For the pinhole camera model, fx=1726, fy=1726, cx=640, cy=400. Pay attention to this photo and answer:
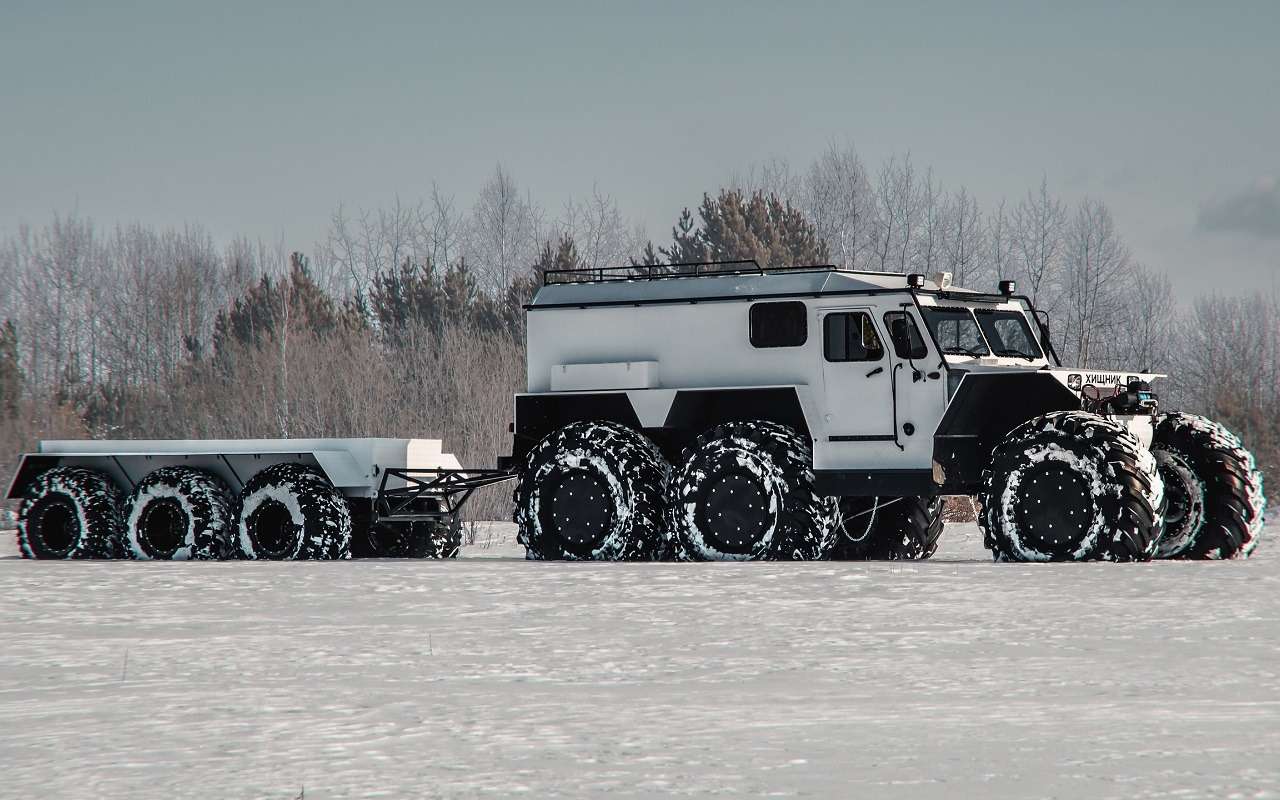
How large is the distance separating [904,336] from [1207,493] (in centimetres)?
334

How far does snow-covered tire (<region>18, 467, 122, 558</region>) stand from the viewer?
20234 millimetres

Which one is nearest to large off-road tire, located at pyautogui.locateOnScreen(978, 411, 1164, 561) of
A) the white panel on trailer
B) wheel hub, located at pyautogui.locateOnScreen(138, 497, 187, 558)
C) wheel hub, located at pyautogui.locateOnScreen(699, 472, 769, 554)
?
wheel hub, located at pyautogui.locateOnScreen(699, 472, 769, 554)

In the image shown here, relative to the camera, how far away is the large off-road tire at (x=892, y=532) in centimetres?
1903

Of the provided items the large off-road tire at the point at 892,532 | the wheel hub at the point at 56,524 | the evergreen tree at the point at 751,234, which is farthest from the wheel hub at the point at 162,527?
the evergreen tree at the point at 751,234

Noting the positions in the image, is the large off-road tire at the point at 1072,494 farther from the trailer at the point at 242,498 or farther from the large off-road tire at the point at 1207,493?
the trailer at the point at 242,498

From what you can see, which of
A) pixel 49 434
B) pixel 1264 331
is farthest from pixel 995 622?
pixel 1264 331

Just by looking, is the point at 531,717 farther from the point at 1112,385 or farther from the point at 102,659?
the point at 1112,385

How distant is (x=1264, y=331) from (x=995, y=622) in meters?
62.0

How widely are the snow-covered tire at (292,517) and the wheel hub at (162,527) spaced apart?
2.39ft

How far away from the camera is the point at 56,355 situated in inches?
2995

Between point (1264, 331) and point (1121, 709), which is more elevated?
point (1264, 331)

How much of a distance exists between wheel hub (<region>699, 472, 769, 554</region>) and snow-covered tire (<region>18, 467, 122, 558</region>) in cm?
765

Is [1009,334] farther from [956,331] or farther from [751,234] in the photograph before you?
[751,234]

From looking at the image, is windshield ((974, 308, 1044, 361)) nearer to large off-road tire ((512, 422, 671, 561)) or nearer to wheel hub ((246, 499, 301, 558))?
large off-road tire ((512, 422, 671, 561))
